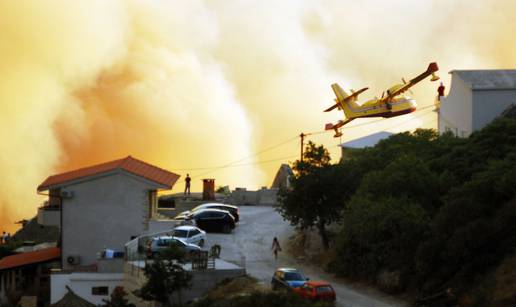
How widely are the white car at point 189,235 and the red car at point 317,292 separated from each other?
17004 mm

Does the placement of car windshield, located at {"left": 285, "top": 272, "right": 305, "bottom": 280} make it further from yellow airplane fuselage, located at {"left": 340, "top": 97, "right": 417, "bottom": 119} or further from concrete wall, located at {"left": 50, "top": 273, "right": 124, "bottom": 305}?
yellow airplane fuselage, located at {"left": 340, "top": 97, "right": 417, "bottom": 119}

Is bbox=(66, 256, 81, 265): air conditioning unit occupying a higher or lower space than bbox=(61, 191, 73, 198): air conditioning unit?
lower

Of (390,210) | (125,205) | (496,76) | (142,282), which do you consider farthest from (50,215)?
(496,76)

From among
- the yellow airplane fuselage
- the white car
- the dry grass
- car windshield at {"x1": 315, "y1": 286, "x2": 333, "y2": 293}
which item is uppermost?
the yellow airplane fuselage

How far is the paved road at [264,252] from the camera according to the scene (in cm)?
4769

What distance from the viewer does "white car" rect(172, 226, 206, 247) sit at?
201 feet

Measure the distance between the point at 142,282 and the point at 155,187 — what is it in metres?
14.2

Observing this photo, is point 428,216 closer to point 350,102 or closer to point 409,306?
point 409,306

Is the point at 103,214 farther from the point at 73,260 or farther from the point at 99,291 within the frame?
the point at 99,291

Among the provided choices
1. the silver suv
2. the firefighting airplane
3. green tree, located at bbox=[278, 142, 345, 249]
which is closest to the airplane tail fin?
the firefighting airplane

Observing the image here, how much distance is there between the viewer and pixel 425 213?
52188 millimetres

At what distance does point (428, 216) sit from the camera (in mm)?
52438

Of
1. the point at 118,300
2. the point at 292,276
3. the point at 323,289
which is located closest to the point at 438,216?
the point at 323,289

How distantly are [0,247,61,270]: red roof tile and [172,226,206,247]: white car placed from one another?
9.43 m
